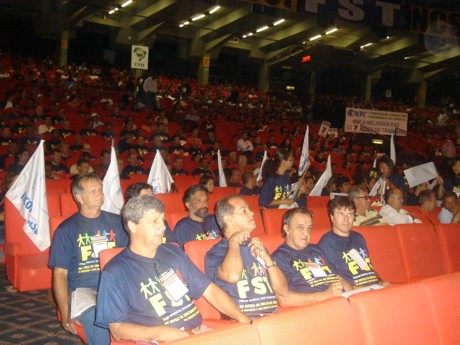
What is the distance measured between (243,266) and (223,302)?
1.03 feet

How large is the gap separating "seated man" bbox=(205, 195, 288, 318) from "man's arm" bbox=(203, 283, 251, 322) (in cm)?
10

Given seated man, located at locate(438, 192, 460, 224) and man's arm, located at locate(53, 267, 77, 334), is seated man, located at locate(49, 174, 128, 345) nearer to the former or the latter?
man's arm, located at locate(53, 267, 77, 334)

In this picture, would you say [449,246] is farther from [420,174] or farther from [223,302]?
[223,302]

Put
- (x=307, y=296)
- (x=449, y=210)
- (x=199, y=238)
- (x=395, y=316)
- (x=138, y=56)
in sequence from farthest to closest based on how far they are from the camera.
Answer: (x=138, y=56) → (x=449, y=210) → (x=199, y=238) → (x=307, y=296) → (x=395, y=316)

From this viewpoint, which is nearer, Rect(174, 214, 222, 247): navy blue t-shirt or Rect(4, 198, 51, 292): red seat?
Rect(174, 214, 222, 247): navy blue t-shirt

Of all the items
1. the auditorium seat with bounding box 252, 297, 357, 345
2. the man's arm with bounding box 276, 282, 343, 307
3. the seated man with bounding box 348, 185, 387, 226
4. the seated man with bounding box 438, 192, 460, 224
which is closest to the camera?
the auditorium seat with bounding box 252, 297, 357, 345

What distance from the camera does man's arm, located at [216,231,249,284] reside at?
2.55 meters

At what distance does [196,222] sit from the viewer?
3.80 meters

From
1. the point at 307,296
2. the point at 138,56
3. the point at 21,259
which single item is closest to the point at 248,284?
the point at 307,296

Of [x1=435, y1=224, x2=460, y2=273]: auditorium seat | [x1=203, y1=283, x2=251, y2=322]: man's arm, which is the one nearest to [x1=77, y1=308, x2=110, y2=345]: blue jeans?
[x1=203, y1=283, x2=251, y2=322]: man's arm

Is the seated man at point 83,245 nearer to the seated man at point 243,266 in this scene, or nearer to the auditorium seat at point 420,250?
the seated man at point 243,266

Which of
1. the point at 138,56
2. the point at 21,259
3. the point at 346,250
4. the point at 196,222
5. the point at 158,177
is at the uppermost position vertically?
the point at 138,56

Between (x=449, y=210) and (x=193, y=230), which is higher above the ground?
(x=449, y=210)

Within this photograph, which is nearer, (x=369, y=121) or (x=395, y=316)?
(x=395, y=316)
